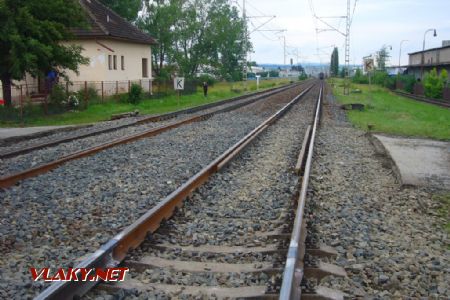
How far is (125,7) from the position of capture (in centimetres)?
5547

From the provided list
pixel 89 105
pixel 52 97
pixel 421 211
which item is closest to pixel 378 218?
pixel 421 211

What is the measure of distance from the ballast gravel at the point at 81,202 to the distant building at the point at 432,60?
53903 millimetres

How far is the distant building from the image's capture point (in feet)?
208

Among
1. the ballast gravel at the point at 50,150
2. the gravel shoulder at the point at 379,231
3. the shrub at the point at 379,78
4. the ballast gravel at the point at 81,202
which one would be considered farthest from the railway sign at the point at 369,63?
the shrub at the point at 379,78

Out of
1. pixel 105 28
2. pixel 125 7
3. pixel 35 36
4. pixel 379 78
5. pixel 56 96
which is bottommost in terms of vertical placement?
pixel 56 96

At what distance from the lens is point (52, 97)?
960 inches

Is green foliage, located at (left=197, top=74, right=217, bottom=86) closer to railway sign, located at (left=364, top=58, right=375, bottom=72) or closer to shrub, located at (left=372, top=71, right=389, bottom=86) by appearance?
railway sign, located at (left=364, top=58, right=375, bottom=72)

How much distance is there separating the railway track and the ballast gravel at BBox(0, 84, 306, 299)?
437 mm

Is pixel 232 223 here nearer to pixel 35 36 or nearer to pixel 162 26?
pixel 35 36

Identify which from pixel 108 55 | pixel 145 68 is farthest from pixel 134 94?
pixel 145 68

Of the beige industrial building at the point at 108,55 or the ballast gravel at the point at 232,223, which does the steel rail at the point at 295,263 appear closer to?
the ballast gravel at the point at 232,223

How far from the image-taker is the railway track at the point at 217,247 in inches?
180
